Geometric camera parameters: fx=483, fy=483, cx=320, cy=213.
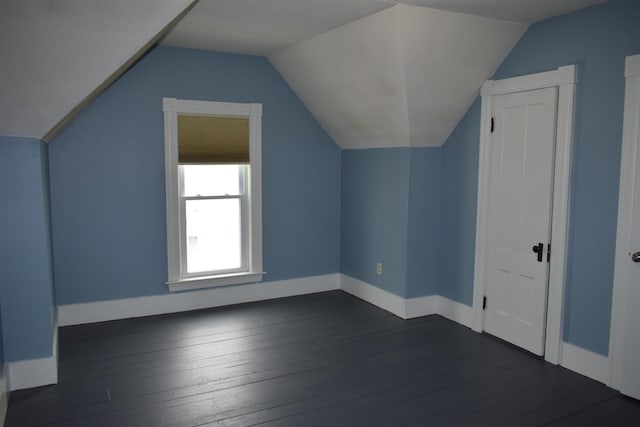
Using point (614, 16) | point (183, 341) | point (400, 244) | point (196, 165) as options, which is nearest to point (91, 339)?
point (183, 341)

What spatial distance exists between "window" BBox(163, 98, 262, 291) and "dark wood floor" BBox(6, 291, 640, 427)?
2.05 ft

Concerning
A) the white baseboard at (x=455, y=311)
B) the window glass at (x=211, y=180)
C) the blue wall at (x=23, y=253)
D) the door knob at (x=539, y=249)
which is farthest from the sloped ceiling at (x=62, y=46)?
the white baseboard at (x=455, y=311)

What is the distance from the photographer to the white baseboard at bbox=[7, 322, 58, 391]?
9.91 feet

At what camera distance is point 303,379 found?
10.6 ft

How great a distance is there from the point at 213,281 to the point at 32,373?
1.85 metres

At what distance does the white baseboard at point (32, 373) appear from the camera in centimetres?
302

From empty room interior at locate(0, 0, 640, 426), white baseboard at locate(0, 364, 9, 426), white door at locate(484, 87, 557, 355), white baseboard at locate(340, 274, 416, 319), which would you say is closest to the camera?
white baseboard at locate(0, 364, 9, 426)

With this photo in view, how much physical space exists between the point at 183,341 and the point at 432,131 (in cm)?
273

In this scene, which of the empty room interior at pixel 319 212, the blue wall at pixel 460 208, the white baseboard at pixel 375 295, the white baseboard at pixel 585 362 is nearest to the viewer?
the empty room interior at pixel 319 212

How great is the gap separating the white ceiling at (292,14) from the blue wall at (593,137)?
154mm

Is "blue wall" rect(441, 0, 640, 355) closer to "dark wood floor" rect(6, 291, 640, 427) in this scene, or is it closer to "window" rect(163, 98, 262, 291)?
"dark wood floor" rect(6, 291, 640, 427)

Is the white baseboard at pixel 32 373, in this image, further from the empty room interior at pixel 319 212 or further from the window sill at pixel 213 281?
the window sill at pixel 213 281

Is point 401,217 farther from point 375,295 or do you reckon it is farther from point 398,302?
point 375,295

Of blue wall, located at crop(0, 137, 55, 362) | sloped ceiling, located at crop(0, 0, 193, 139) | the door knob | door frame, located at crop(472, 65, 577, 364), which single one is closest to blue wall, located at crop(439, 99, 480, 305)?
door frame, located at crop(472, 65, 577, 364)
